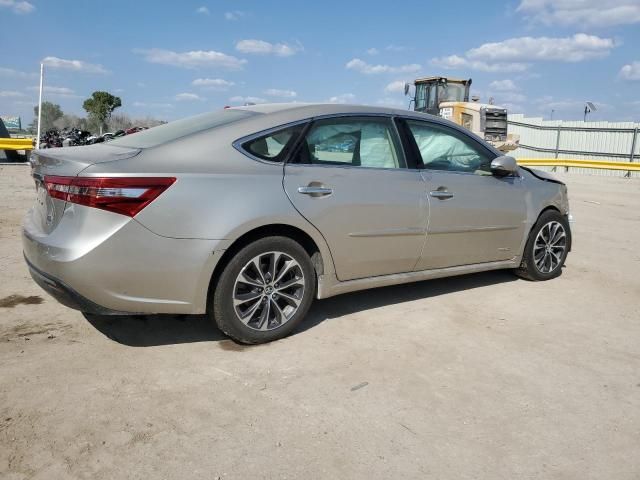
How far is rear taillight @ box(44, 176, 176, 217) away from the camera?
2.99m

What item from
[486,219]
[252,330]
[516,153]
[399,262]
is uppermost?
[516,153]

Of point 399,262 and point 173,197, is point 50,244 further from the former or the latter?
point 399,262

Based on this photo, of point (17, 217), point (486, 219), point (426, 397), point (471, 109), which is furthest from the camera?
point (471, 109)

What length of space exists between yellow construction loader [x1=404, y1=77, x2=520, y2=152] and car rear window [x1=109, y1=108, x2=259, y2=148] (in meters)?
16.2

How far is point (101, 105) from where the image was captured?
56.1 metres

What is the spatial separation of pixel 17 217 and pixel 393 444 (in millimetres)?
7217

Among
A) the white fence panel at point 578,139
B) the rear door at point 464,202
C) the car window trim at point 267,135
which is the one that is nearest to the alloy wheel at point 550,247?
the rear door at point 464,202

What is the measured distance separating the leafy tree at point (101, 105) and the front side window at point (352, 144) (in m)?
55.5

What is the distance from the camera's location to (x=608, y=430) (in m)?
2.72

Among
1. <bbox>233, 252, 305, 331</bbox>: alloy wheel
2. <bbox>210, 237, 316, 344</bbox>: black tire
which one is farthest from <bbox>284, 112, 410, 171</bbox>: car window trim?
<bbox>233, 252, 305, 331</bbox>: alloy wheel

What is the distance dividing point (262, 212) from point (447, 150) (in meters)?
1.96

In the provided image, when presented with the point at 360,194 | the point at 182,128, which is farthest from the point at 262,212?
the point at 182,128

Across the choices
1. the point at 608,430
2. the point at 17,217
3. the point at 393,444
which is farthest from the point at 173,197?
the point at 17,217

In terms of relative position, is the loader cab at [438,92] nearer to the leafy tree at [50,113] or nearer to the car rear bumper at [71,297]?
the car rear bumper at [71,297]
